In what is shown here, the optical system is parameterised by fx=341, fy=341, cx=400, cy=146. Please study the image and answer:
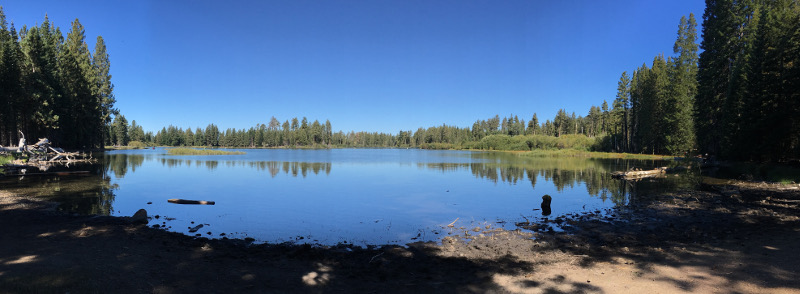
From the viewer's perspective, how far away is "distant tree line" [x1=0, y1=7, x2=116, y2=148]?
40.2 m

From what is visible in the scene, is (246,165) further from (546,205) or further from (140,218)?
(546,205)

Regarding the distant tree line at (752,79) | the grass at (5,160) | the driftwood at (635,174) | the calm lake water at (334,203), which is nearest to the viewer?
the calm lake water at (334,203)

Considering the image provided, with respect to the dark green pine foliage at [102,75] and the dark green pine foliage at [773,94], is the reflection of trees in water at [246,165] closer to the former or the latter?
the dark green pine foliage at [102,75]

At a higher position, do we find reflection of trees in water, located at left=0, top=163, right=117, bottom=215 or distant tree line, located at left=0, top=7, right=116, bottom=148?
distant tree line, located at left=0, top=7, right=116, bottom=148

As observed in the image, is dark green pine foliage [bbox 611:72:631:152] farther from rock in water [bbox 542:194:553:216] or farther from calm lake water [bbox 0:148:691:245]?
rock in water [bbox 542:194:553:216]

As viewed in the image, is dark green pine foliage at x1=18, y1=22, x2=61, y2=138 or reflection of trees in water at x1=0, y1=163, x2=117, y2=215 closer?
reflection of trees in water at x1=0, y1=163, x2=117, y2=215

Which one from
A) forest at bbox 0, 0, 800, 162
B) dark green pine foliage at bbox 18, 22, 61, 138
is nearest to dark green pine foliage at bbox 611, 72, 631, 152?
forest at bbox 0, 0, 800, 162

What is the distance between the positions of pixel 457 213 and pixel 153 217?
13.5 meters

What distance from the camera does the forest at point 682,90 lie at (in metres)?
26.8

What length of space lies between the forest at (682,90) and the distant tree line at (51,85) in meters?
0.14

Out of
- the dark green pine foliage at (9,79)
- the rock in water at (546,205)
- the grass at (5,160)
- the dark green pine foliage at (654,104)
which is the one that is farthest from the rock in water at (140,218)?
the dark green pine foliage at (654,104)

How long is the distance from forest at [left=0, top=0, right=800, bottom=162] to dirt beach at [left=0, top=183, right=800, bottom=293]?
19.6m

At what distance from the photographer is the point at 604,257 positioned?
9141 mm

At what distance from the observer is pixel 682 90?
5600 centimetres
